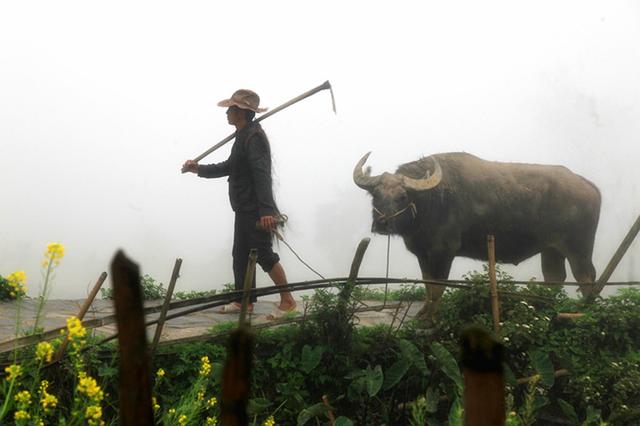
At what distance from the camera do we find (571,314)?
17.9 ft

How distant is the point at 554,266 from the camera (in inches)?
364

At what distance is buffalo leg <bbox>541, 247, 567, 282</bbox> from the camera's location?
9195 mm

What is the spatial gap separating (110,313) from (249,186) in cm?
168

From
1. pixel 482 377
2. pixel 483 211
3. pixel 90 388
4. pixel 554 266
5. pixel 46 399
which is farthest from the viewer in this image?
pixel 554 266

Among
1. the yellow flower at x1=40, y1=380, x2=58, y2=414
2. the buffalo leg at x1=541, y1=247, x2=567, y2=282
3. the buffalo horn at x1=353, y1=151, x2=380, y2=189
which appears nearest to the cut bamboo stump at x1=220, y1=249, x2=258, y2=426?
the yellow flower at x1=40, y1=380, x2=58, y2=414

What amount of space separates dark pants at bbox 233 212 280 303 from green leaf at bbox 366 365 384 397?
145 cm

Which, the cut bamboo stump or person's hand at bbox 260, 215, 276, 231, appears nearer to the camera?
the cut bamboo stump

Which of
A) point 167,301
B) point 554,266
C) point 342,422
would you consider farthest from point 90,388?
point 554,266

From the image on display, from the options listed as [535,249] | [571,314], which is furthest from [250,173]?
[535,249]

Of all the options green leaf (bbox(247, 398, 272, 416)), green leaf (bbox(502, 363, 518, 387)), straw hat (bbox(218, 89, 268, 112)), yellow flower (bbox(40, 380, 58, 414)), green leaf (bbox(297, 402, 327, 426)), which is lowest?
green leaf (bbox(297, 402, 327, 426))

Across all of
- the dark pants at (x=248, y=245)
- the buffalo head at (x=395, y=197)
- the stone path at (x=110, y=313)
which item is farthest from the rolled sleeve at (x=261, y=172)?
the buffalo head at (x=395, y=197)

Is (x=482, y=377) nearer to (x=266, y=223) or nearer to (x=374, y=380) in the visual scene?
(x=374, y=380)

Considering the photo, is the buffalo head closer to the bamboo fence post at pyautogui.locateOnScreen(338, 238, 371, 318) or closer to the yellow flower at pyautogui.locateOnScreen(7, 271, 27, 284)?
the bamboo fence post at pyautogui.locateOnScreen(338, 238, 371, 318)

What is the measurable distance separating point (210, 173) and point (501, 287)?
8.47ft
